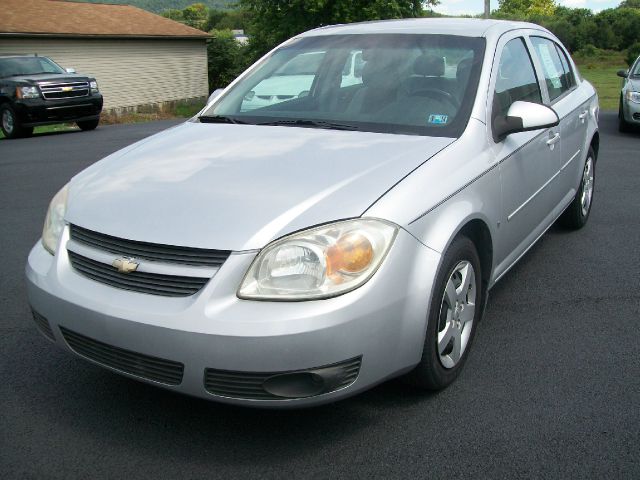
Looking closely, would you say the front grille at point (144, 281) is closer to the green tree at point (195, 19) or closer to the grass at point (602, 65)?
the grass at point (602, 65)

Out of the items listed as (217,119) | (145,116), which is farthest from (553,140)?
(145,116)

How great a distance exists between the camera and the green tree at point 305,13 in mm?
35562

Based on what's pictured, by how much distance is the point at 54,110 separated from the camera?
1574 centimetres

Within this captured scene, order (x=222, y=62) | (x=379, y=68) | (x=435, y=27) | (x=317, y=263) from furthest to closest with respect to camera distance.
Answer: (x=222, y=62), (x=435, y=27), (x=379, y=68), (x=317, y=263)

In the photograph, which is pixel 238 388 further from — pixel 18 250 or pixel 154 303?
pixel 18 250

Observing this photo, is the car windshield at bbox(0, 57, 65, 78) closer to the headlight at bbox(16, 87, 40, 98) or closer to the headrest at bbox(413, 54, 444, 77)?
the headlight at bbox(16, 87, 40, 98)

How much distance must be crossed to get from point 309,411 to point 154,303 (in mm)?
880

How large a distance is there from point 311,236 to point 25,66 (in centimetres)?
1611

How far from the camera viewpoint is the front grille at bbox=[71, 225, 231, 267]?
8.44 feet

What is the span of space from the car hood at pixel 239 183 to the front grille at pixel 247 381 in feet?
1.48

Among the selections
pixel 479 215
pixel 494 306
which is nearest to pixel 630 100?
pixel 494 306

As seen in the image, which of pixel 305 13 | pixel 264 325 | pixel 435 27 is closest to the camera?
pixel 264 325

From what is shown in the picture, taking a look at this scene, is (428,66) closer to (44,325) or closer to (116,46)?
(44,325)

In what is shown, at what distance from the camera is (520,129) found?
3590mm
